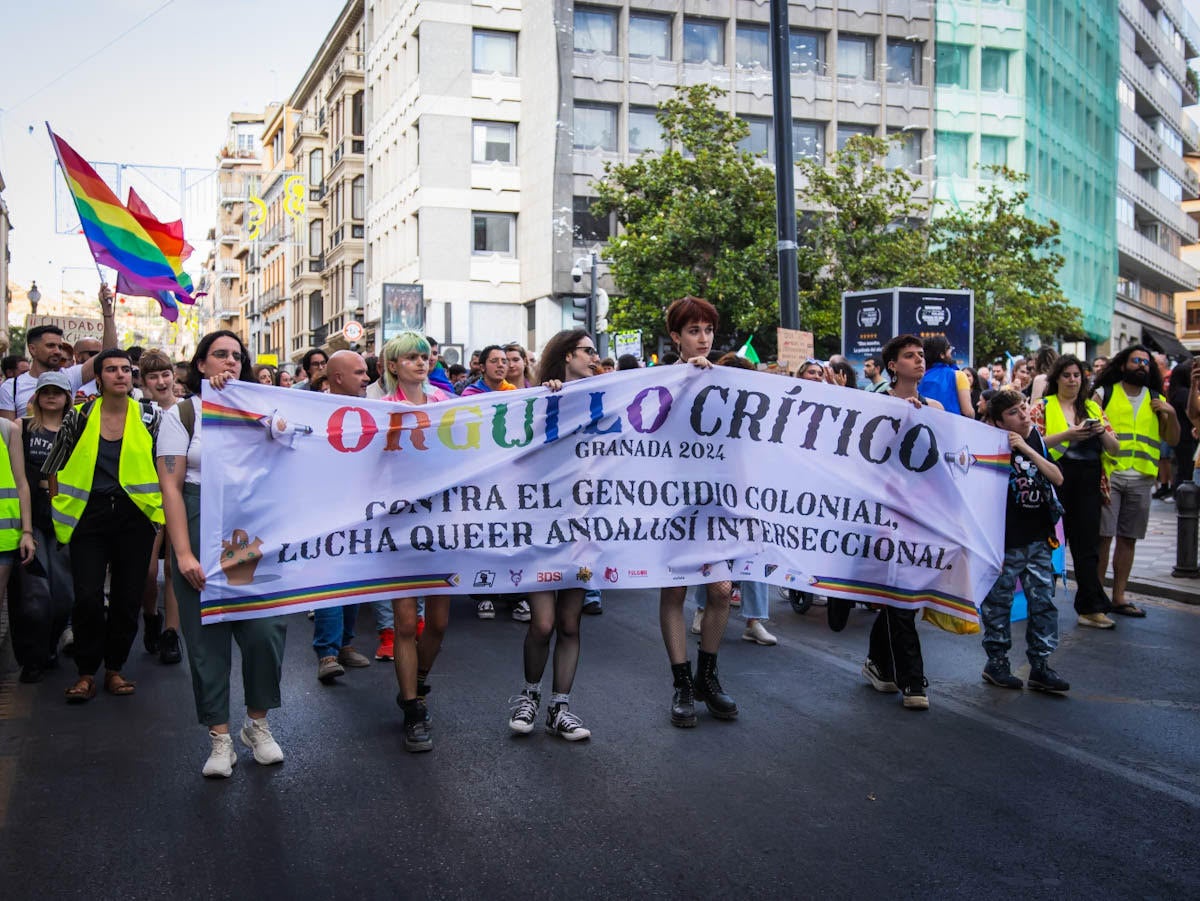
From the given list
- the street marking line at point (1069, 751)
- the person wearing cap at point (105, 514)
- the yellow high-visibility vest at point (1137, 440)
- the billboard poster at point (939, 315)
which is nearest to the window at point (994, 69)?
the billboard poster at point (939, 315)

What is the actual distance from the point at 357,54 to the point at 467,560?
55162mm

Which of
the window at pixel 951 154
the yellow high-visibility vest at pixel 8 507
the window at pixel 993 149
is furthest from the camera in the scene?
the window at pixel 993 149

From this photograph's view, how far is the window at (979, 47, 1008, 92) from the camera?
4634cm

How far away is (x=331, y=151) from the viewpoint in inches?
2457

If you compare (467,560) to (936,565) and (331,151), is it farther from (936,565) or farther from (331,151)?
(331,151)

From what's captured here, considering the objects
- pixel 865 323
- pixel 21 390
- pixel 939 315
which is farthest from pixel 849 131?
pixel 21 390

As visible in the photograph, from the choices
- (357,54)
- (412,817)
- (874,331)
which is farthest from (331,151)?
(412,817)

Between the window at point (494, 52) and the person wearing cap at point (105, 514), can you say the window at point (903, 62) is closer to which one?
the window at point (494, 52)

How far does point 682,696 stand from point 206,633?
2315mm

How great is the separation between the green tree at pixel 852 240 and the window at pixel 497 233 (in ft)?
36.6

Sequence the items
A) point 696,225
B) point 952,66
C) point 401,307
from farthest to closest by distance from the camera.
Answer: point 952,66 < point 401,307 < point 696,225

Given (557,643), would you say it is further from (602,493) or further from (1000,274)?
(1000,274)

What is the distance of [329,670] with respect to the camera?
737 cm

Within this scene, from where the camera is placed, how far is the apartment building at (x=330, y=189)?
187 ft
